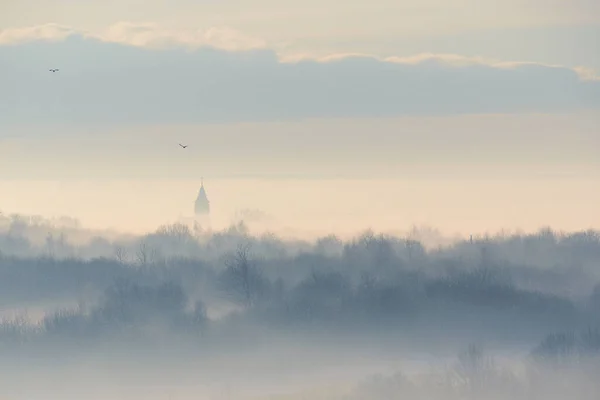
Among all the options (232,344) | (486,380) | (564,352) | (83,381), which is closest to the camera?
(486,380)

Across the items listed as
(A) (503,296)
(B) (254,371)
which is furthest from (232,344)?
(A) (503,296)

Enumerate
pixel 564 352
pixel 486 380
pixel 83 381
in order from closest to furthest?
pixel 486 380 < pixel 564 352 < pixel 83 381

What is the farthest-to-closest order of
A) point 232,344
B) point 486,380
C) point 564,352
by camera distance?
point 232,344
point 564,352
point 486,380

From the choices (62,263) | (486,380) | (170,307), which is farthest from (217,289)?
(486,380)

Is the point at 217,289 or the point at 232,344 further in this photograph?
the point at 232,344

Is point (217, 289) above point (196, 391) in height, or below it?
above

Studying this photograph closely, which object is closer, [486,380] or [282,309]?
→ [486,380]

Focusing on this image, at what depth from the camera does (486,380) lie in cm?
14062

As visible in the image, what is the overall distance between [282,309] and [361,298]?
40.7 ft

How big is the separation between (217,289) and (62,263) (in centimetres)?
2361

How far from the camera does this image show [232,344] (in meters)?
174

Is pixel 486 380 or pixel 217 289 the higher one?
pixel 217 289

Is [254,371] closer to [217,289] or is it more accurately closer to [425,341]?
[217,289]

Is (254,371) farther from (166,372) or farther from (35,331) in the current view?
(35,331)
